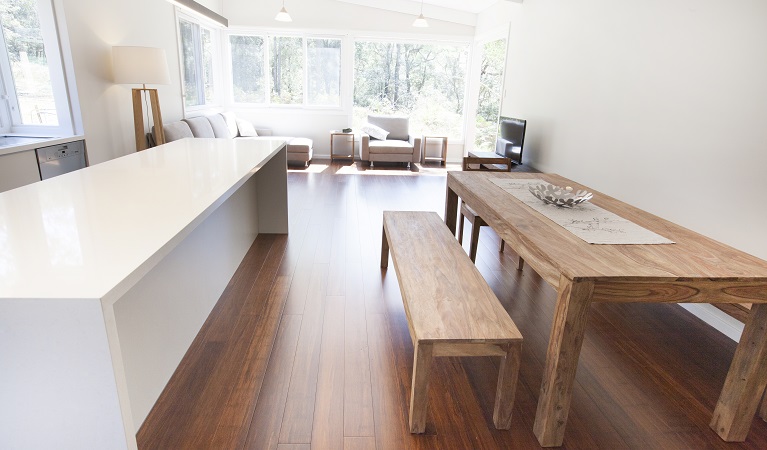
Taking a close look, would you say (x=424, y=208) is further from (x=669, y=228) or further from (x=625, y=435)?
(x=625, y=435)

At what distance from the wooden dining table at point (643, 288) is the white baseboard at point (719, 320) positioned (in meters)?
0.72

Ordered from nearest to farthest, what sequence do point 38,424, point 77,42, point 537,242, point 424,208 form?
point 38,424, point 537,242, point 77,42, point 424,208

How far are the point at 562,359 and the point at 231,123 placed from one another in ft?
21.4

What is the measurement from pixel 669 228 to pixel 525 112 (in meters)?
3.69

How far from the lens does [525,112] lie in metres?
5.36

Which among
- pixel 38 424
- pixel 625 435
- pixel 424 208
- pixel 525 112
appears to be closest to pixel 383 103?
pixel 525 112

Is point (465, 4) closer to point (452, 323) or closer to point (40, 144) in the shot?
point (40, 144)

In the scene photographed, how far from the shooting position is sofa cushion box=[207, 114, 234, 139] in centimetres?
623

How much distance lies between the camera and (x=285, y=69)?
7.72 meters

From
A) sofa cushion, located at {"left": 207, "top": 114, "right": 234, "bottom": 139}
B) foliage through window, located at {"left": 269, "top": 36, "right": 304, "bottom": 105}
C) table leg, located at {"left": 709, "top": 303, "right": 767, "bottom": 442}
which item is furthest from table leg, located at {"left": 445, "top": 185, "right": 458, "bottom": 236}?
foliage through window, located at {"left": 269, "top": 36, "right": 304, "bottom": 105}

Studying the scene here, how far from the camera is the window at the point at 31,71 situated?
11.4ft

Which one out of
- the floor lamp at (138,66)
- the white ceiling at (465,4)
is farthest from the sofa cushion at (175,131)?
the white ceiling at (465,4)

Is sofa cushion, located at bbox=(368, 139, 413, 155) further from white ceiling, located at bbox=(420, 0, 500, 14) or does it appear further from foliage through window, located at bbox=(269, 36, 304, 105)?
white ceiling, located at bbox=(420, 0, 500, 14)

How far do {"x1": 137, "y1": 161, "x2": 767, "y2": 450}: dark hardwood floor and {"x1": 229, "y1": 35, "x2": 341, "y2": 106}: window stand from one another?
5.39 meters
